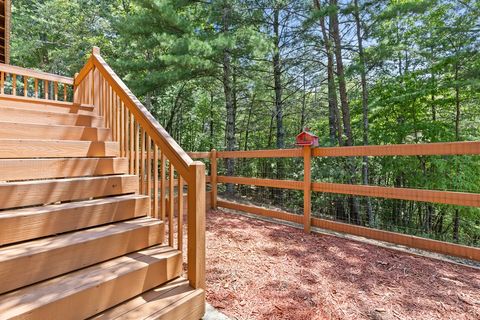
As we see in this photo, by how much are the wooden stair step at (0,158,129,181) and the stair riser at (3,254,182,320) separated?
48.6 inches

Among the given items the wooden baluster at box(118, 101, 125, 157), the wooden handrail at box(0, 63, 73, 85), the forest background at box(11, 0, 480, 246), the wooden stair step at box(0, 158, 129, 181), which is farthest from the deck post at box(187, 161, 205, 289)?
the wooden handrail at box(0, 63, 73, 85)

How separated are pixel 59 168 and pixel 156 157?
35.6 inches

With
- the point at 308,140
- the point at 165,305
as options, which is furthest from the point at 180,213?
the point at 308,140

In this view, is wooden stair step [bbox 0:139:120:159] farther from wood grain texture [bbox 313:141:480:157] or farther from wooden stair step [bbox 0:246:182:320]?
wood grain texture [bbox 313:141:480:157]

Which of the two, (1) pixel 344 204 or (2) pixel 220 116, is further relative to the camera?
(2) pixel 220 116

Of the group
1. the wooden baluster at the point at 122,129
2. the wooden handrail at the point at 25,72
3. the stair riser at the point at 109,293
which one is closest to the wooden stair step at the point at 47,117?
the wooden baluster at the point at 122,129

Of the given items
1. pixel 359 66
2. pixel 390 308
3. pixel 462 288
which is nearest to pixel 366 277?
pixel 390 308

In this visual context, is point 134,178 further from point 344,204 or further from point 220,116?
point 220,116

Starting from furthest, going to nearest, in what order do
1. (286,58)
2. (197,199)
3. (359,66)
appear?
(286,58)
(359,66)
(197,199)

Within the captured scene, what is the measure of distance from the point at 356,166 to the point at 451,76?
304cm

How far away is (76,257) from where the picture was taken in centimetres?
165

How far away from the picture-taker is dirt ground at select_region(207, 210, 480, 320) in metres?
1.85

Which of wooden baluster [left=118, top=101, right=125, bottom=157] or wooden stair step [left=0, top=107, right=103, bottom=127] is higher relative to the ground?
wooden stair step [left=0, top=107, right=103, bottom=127]

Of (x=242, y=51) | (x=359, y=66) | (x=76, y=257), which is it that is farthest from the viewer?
(x=242, y=51)
